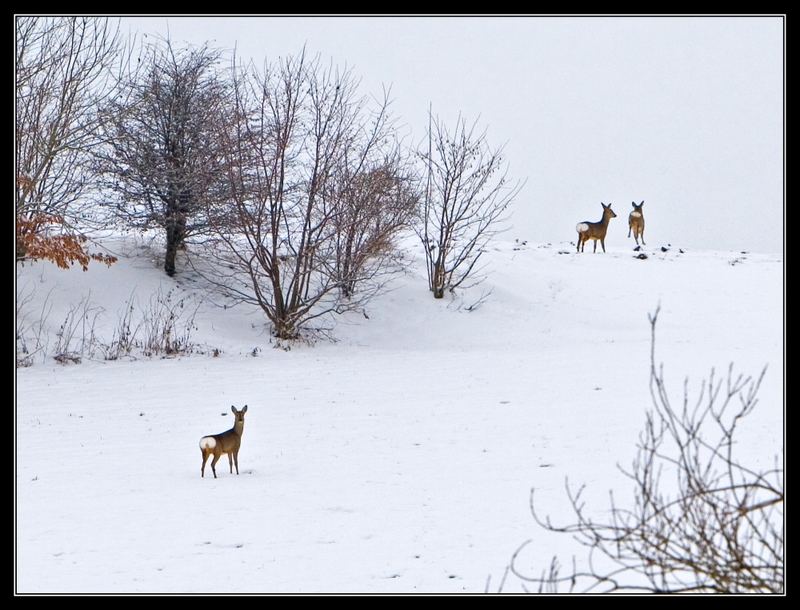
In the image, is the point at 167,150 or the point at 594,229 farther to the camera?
the point at 594,229

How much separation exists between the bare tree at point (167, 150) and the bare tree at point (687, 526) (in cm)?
1200

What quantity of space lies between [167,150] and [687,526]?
1664cm

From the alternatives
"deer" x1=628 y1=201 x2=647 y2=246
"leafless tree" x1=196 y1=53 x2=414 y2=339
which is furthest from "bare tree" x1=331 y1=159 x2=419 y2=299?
"deer" x1=628 y1=201 x2=647 y2=246

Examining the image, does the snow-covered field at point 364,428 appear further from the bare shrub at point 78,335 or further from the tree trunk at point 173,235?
the tree trunk at point 173,235

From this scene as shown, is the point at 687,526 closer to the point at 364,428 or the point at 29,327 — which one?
the point at 364,428

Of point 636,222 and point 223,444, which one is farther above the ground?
point 636,222

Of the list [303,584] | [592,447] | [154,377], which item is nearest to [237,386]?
[154,377]

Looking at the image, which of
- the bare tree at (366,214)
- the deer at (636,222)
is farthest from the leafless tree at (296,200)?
the deer at (636,222)

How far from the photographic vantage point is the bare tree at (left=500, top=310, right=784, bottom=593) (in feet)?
14.0

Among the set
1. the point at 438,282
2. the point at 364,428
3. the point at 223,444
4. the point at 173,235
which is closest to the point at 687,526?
the point at 223,444

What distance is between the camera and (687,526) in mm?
8242

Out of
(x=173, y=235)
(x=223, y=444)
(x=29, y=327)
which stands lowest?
(x=223, y=444)

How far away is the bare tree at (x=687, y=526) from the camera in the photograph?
14.0ft

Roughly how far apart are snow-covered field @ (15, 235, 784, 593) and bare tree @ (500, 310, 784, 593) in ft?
1.64
